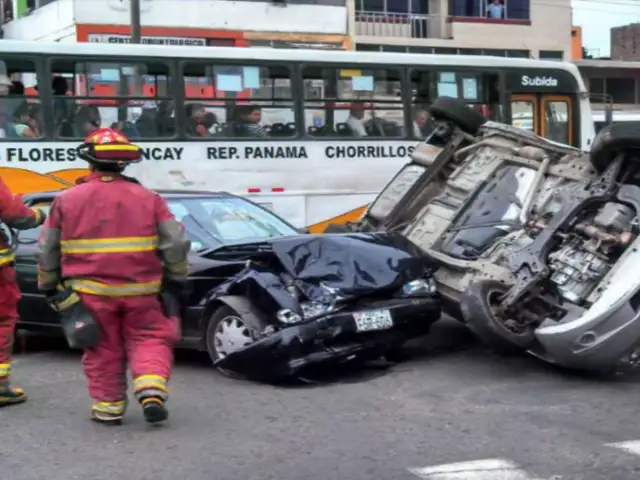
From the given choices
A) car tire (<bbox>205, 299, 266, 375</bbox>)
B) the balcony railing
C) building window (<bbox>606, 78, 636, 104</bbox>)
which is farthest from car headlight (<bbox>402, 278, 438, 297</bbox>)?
building window (<bbox>606, 78, 636, 104</bbox>)

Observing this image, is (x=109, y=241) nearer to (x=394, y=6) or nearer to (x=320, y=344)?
(x=320, y=344)

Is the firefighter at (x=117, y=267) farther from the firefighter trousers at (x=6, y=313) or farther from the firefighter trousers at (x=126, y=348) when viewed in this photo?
the firefighter trousers at (x=6, y=313)

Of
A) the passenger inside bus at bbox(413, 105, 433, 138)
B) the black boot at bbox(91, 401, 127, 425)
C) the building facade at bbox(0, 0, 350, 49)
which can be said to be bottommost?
the black boot at bbox(91, 401, 127, 425)

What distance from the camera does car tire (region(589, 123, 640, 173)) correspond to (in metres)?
7.22

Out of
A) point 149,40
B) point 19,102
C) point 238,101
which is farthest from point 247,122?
point 149,40

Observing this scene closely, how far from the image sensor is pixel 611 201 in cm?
736

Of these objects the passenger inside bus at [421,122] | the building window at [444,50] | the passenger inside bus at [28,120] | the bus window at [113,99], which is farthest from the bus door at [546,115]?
the building window at [444,50]

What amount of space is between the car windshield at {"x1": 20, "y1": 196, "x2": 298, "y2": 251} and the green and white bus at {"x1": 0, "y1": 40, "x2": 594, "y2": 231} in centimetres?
361

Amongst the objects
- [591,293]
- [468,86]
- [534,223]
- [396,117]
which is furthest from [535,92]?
[591,293]

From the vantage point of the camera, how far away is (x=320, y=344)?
6816mm

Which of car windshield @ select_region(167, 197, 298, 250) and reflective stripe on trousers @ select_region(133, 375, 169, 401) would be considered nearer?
reflective stripe on trousers @ select_region(133, 375, 169, 401)

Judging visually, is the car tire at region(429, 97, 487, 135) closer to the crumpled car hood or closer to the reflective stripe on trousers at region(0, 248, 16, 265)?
the crumpled car hood

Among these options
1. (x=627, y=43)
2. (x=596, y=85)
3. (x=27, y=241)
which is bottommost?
(x=27, y=241)

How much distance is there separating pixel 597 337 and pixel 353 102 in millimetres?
7943
